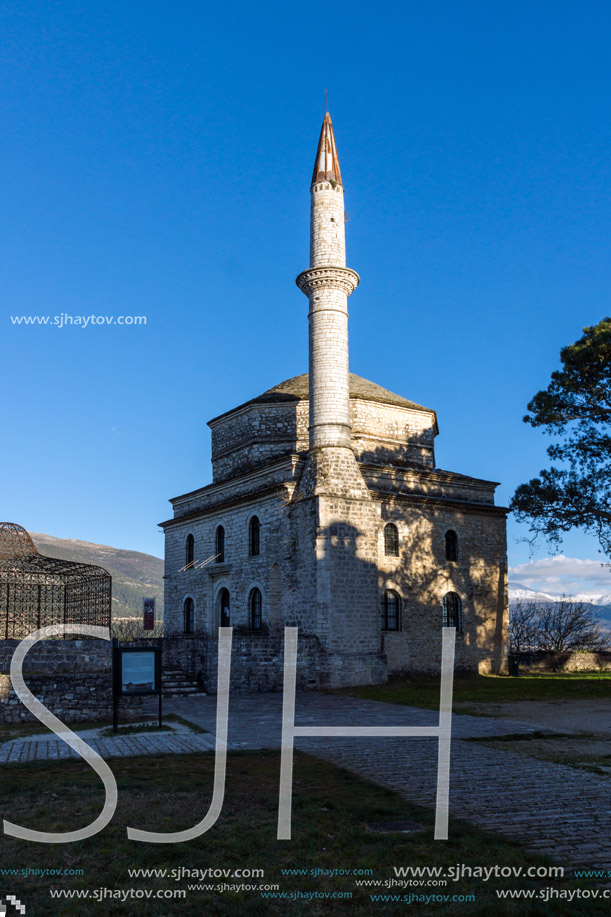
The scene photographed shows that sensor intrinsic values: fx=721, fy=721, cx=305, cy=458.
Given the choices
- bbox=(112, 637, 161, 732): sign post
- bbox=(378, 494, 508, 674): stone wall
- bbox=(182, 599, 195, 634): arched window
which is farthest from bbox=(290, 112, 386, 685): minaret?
bbox=(182, 599, 195, 634): arched window

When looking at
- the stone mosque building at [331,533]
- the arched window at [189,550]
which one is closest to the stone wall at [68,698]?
the stone mosque building at [331,533]

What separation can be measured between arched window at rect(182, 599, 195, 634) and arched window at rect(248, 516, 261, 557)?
225 inches

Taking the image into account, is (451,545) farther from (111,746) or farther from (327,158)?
(111,746)

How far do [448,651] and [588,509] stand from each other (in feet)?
24.0

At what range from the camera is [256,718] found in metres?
14.2

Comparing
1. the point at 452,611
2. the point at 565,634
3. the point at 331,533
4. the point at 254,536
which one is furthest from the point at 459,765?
the point at 565,634

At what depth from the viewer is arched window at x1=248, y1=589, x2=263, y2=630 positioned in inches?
1026

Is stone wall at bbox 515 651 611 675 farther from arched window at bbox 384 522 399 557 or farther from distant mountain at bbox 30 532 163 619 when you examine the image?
distant mountain at bbox 30 532 163 619

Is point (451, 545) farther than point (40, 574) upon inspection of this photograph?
Yes

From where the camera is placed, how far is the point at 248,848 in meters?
5.50

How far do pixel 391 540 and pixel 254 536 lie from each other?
16.5 ft

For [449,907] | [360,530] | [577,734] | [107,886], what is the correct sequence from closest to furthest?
[449,907] → [107,886] → [577,734] → [360,530]

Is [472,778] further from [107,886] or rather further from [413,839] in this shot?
[107,886]

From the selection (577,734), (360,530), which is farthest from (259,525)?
(577,734)
